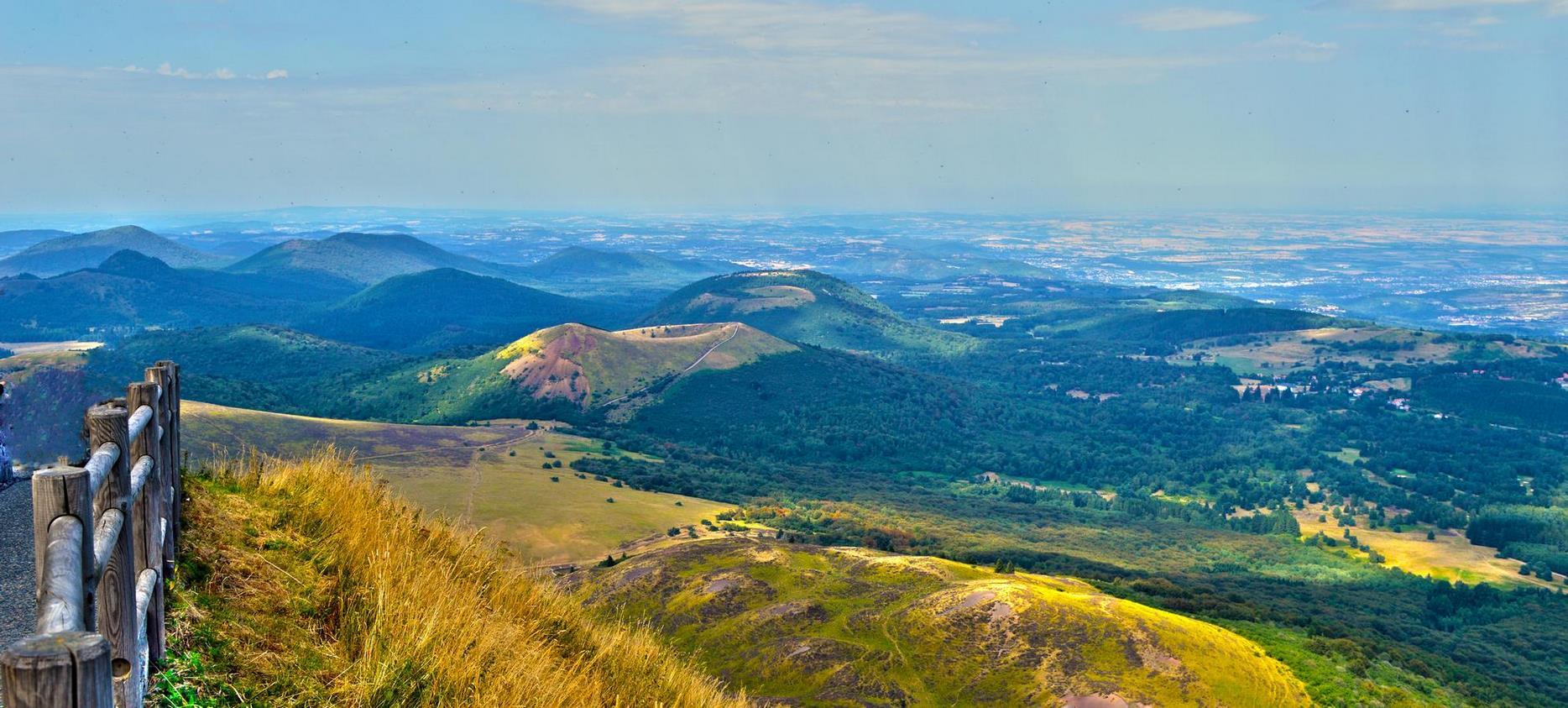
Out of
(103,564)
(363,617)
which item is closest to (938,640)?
(363,617)

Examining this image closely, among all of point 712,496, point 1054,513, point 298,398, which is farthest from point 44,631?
point 298,398

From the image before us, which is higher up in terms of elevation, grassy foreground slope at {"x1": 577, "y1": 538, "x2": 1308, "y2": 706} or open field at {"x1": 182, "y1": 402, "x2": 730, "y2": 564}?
grassy foreground slope at {"x1": 577, "y1": 538, "x2": 1308, "y2": 706}

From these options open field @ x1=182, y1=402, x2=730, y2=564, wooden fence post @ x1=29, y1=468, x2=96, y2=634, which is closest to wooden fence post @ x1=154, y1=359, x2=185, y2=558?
wooden fence post @ x1=29, y1=468, x2=96, y2=634

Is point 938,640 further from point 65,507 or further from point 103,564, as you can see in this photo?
point 65,507

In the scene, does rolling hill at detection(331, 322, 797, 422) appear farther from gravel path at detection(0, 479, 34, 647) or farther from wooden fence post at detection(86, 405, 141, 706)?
wooden fence post at detection(86, 405, 141, 706)

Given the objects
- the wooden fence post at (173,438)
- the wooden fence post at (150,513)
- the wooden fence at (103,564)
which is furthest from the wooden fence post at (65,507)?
the wooden fence post at (173,438)

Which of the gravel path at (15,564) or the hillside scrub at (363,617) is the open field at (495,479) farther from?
the gravel path at (15,564)
